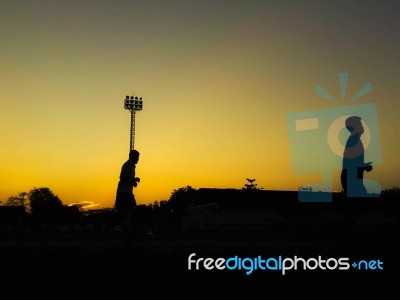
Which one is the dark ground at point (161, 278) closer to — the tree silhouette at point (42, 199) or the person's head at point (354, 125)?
the person's head at point (354, 125)

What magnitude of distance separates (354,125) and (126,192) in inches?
204

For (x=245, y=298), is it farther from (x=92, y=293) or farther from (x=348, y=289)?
(x=92, y=293)

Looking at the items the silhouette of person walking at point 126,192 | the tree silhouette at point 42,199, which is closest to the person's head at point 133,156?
the silhouette of person walking at point 126,192

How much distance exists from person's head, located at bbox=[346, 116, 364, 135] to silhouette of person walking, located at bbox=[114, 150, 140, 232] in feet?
15.5

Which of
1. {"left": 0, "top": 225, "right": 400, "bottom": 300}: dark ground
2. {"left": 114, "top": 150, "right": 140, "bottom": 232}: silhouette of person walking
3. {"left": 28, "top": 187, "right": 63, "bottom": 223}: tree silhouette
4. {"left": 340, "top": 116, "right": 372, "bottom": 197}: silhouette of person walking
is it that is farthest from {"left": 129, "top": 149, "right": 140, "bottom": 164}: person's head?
{"left": 28, "top": 187, "right": 63, "bottom": 223}: tree silhouette

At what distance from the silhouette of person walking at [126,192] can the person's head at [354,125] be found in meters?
4.73

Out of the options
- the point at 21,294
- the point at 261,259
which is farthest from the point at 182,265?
the point at 21,294

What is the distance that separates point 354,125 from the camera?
8.61 metres

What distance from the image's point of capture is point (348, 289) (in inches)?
179

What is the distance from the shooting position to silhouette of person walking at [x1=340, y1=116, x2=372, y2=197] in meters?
8.63

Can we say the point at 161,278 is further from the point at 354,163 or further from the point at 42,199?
the point at 42,199

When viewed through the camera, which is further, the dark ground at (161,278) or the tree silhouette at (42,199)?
the tree silhouette at (42,199)

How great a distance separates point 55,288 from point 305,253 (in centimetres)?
380

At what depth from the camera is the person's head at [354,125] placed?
8.62 metres
